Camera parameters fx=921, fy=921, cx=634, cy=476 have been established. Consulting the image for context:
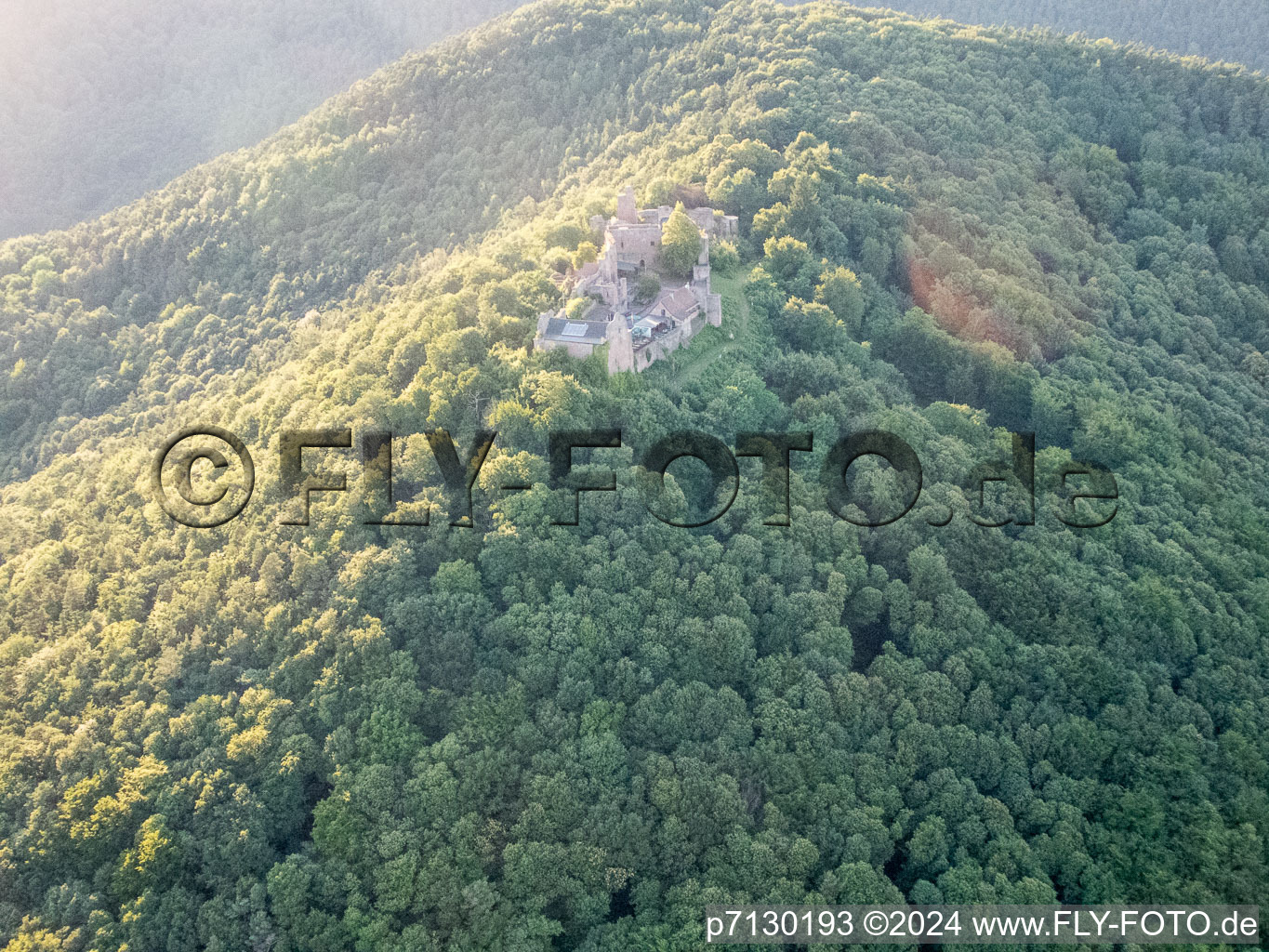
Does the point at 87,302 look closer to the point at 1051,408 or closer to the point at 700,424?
the point at 700,424

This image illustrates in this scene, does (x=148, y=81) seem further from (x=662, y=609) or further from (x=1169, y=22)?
(x=1169, y=22)

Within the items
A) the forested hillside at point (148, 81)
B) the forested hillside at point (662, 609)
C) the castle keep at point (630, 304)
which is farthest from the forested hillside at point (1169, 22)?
the castle keep at point (630, 304)

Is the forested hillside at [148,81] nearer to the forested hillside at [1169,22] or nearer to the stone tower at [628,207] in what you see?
the stone tower at [628,207]

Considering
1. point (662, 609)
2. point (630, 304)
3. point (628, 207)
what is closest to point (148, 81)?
point (628, 207)

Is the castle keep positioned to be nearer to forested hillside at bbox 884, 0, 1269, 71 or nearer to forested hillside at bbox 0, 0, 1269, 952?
forested hillside at bbox 0, 0, 1269, 952

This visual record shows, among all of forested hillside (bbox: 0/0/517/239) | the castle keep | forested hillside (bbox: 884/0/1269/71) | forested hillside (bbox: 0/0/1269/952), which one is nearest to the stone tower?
the castle keep

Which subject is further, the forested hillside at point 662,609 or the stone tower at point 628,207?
the stone tower at point 628,207
